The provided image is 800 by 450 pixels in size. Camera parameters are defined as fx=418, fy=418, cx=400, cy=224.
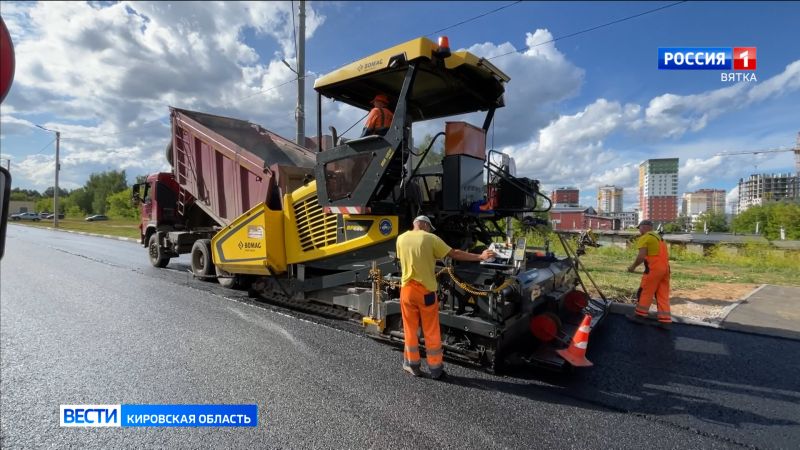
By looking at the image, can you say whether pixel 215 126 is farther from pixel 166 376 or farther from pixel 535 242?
pixel 535 242

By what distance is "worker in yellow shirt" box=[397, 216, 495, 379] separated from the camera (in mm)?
3416

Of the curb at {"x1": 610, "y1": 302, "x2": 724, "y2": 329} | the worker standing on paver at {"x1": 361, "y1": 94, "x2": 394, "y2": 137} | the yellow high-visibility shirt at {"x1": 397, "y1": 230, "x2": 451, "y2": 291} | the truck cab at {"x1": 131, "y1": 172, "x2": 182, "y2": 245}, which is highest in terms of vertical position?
the worker standing on paver at {"x1": 361, "y1": 94, "x2": 394, "y2": 137}

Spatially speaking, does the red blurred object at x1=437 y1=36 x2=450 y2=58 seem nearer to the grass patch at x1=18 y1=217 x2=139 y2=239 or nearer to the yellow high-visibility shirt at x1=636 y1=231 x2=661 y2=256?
the yellow high-visibility shirt at x1=636 y1=231 x2=661 y2=256

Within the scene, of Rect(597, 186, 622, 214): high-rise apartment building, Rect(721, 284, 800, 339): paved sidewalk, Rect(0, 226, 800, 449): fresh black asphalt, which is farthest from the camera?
Rect(597, 186, 622, 214): high-rise apartment building

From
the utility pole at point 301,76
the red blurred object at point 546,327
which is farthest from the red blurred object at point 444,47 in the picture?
the utility pole at point 301,76

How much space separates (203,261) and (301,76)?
5.32 m

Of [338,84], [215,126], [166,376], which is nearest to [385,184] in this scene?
[338,84]

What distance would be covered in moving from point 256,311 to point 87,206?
86.4 metres

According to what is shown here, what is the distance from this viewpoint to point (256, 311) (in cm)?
546

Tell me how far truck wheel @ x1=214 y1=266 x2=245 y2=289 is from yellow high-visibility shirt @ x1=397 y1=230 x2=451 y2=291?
3909mm

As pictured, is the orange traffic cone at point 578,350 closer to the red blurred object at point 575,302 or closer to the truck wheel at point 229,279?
the red blurred object at point 575,302

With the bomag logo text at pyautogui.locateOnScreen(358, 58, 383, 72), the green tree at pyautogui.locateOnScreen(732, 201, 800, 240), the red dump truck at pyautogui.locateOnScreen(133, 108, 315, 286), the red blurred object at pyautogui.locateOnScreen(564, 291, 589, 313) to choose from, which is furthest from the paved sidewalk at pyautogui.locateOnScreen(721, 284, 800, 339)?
the green tree at pyautogui.locateOnScreen(732, 201, 800, 240)

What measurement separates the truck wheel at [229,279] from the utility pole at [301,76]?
172 inches

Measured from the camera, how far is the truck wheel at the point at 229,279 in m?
6.45
